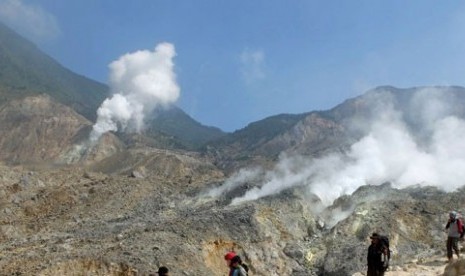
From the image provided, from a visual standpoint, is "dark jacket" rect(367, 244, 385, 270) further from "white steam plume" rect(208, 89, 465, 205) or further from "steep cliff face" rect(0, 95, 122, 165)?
"steep cliff face" rect(0, 95, 122, 165)

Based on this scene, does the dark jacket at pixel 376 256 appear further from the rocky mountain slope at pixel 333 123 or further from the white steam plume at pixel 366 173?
the rocky mountain slope at pixel 333 123

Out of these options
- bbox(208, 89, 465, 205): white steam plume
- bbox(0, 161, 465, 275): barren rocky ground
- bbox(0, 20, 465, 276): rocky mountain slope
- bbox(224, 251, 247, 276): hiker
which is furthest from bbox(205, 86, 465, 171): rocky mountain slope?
bbox(224, 251, 247, 276): hiker

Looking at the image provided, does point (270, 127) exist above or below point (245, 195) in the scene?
above

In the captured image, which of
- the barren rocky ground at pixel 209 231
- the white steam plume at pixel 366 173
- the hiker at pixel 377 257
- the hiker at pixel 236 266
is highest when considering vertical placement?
the white steam plume at pixel 366 173

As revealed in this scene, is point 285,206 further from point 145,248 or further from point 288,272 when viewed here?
point 145,248

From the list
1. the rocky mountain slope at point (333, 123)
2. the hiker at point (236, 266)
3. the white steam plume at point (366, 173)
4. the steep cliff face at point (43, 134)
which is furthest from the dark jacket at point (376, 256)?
the rocky mountain slope at point (333, 123)

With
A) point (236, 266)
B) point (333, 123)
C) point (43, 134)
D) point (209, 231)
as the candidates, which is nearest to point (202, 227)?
point (209, 231)

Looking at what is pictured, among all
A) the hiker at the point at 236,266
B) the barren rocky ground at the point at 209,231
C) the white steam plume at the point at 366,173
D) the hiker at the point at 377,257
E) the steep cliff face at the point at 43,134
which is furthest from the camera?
the steep cliff face at the point at 43,134

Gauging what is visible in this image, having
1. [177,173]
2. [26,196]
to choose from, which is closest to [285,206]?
[26,196]

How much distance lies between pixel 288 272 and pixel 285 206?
918cm

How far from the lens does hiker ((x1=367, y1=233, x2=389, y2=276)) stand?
39.1 feet

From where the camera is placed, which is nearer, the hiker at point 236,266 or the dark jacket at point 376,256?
the hiker at point 236,266

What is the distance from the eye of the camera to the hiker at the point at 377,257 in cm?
1191

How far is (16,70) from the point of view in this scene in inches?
7446
